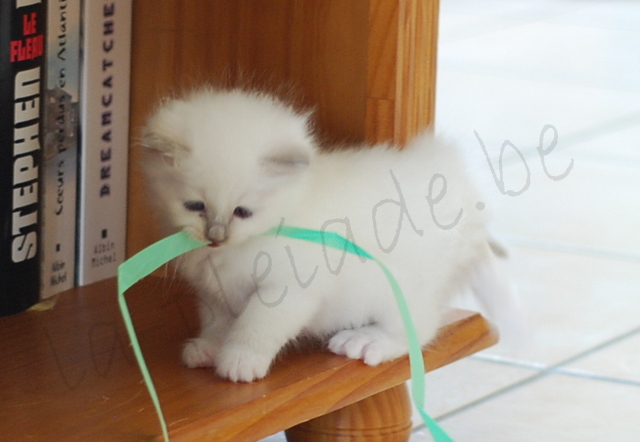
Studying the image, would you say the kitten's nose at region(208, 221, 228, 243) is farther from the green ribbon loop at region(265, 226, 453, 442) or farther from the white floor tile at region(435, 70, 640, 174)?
the white floor tile at region(435, 70, 640, 174)

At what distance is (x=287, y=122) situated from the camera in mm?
743

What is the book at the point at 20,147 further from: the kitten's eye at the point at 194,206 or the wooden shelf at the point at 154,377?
the kitten's eye at the point at 194,206

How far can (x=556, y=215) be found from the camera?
5.51ft

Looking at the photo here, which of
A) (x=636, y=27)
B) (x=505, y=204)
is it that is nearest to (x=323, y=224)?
(x=505, y=204)

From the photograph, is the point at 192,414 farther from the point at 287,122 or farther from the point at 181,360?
the point at 287,122

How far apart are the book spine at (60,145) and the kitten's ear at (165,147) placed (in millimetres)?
217

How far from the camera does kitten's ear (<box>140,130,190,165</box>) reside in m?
0.70

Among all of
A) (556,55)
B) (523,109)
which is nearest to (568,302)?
(523,109)

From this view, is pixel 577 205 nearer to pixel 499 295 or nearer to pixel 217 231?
pixel 499 295

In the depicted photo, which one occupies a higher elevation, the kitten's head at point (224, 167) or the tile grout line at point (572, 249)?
the kitten's head at point (224, 167)

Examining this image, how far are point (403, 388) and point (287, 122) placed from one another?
30 cm

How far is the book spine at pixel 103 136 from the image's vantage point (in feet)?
3.07

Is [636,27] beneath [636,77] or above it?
above

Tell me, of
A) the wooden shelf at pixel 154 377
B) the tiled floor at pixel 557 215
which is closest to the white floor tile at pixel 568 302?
the tiled floor at pixel 557 215
